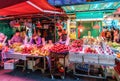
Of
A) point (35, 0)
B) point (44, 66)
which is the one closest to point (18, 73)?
point (44, 66)

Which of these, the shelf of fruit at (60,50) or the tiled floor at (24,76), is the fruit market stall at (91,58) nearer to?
the shelf of fruit at (60,50)

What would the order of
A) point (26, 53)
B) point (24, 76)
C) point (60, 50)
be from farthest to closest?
point (26, 53) < point (24, 76) < point (60, 50)

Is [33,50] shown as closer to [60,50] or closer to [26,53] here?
[26,53]

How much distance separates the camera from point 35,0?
13.6 feet

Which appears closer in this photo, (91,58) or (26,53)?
(91,58)

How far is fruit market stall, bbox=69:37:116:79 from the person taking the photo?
461 centimetres

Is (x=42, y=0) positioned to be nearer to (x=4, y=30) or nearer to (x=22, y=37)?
(x=22, y=37)

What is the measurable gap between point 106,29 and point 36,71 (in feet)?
20.5

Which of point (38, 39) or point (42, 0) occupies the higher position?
point (42, 0)

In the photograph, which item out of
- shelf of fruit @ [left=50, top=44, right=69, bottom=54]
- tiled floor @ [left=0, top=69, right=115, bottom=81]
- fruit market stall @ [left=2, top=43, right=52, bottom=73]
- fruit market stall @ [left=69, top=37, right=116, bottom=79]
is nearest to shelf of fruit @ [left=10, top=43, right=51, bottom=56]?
fruit market stall @ [left=2, top=43, right=52, bottom=73]

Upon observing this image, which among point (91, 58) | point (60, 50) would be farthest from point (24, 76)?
point (91, 58)

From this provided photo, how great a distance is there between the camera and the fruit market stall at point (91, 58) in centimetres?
461

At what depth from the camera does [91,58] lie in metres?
4.76

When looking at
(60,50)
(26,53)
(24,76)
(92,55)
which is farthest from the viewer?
(26,53)
